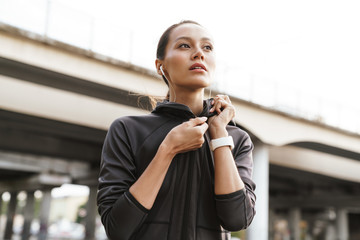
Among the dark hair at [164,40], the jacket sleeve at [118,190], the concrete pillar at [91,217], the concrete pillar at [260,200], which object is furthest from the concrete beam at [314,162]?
the jacket sleeve at [118,190]

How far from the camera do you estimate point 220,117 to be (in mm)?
1838

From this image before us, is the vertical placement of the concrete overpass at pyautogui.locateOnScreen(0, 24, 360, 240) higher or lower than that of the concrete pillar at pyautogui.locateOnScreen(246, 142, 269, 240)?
higher

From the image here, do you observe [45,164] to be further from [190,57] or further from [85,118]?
[190,57]

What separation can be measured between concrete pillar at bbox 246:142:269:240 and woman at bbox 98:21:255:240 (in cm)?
2022

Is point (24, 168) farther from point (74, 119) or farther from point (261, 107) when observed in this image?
point (261, 107)

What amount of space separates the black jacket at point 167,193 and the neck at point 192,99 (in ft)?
0.36

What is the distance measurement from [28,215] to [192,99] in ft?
168

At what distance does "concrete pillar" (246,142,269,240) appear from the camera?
2180 cm

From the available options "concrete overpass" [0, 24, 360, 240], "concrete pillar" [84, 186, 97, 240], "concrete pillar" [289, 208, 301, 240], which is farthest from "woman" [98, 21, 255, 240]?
"concrete pillar" [289, 208, 301, 240]

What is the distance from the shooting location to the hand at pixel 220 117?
177cm

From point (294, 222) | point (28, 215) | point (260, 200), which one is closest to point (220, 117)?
point (260, 200)

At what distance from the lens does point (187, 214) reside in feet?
5.46

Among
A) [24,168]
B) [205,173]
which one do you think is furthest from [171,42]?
[24,168]

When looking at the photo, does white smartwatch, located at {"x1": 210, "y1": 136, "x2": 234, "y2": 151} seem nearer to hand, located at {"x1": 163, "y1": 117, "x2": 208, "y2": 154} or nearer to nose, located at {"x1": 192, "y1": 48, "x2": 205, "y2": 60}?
hand, located at {"x1": 163, "y1": 117, "x2": 208, "y2": 154}
